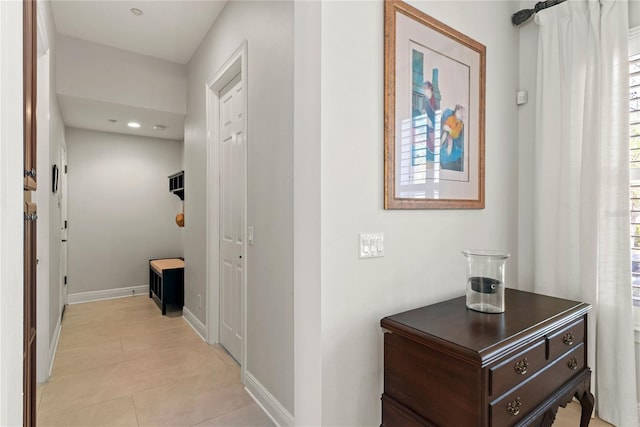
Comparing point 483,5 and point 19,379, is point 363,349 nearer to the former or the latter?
point 19,379

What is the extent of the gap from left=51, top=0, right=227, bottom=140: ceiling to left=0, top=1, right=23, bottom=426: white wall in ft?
7.39

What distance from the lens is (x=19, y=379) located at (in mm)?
1013

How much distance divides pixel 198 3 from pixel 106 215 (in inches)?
135

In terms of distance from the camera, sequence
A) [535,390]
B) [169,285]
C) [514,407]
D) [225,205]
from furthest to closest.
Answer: [169,285] → [225,205] → [535,390] → [514,407]

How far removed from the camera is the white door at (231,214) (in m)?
2.71

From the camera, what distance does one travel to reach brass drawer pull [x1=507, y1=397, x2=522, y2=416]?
49.9 inches

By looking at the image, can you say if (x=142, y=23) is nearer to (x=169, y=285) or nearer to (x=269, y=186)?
(x=269, y=186)

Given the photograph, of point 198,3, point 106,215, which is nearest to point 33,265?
point 198,3

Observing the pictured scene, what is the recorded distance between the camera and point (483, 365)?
3.77 ft

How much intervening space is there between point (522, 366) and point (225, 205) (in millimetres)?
2505

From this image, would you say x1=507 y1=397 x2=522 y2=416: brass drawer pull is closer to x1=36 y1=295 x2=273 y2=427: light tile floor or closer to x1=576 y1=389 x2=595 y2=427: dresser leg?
x1=576 y1=389 x2=595 y2=427: dresser leg

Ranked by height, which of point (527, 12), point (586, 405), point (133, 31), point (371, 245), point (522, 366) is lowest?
point (586, 405)

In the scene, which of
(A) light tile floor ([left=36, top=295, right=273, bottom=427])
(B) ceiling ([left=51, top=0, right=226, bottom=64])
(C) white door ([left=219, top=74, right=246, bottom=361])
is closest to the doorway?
(C) white door ([left=219, top=74, right=246, bottom=361])

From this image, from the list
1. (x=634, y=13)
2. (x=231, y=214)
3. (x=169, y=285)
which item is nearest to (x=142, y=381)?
(x=231, y=214)
